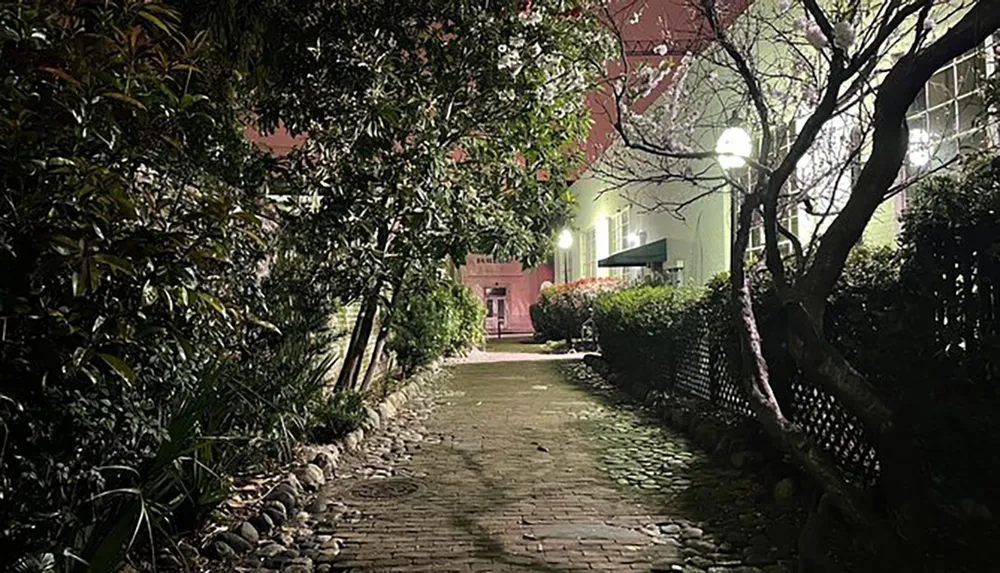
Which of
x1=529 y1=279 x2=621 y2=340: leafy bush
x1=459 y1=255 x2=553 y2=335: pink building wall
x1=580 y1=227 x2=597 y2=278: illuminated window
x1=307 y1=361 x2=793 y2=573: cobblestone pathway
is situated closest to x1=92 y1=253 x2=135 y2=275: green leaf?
x1=307 y1=361 x2=793 y2=573: cobblestone pathway

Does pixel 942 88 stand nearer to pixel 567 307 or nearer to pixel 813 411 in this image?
pixel 813 411

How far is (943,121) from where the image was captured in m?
5.99

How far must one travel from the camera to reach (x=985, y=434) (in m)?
2.87

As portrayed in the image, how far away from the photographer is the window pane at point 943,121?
19.2 feet

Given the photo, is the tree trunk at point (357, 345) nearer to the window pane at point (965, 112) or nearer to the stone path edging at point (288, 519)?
the stone path edging at point (288, 519)

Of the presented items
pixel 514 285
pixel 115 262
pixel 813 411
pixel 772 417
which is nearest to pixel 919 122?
pixel 813 411

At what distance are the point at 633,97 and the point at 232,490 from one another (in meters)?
4.12

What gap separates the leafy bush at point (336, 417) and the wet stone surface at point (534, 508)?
0.25 metres

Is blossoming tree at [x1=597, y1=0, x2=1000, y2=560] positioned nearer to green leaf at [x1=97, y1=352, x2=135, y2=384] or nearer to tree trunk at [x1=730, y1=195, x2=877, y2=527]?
tree trunk at [x1=730, y1=195, x2=877, y2=527]

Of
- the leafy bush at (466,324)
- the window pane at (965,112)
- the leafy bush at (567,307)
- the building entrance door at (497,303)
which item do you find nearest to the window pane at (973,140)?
the window pane at (965,112)

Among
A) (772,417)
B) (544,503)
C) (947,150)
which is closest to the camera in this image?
(772,417)

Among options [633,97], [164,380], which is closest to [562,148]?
[633,97]

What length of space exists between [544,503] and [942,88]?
16.6ft

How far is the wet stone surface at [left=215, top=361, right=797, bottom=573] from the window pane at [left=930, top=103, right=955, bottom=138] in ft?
11.3
